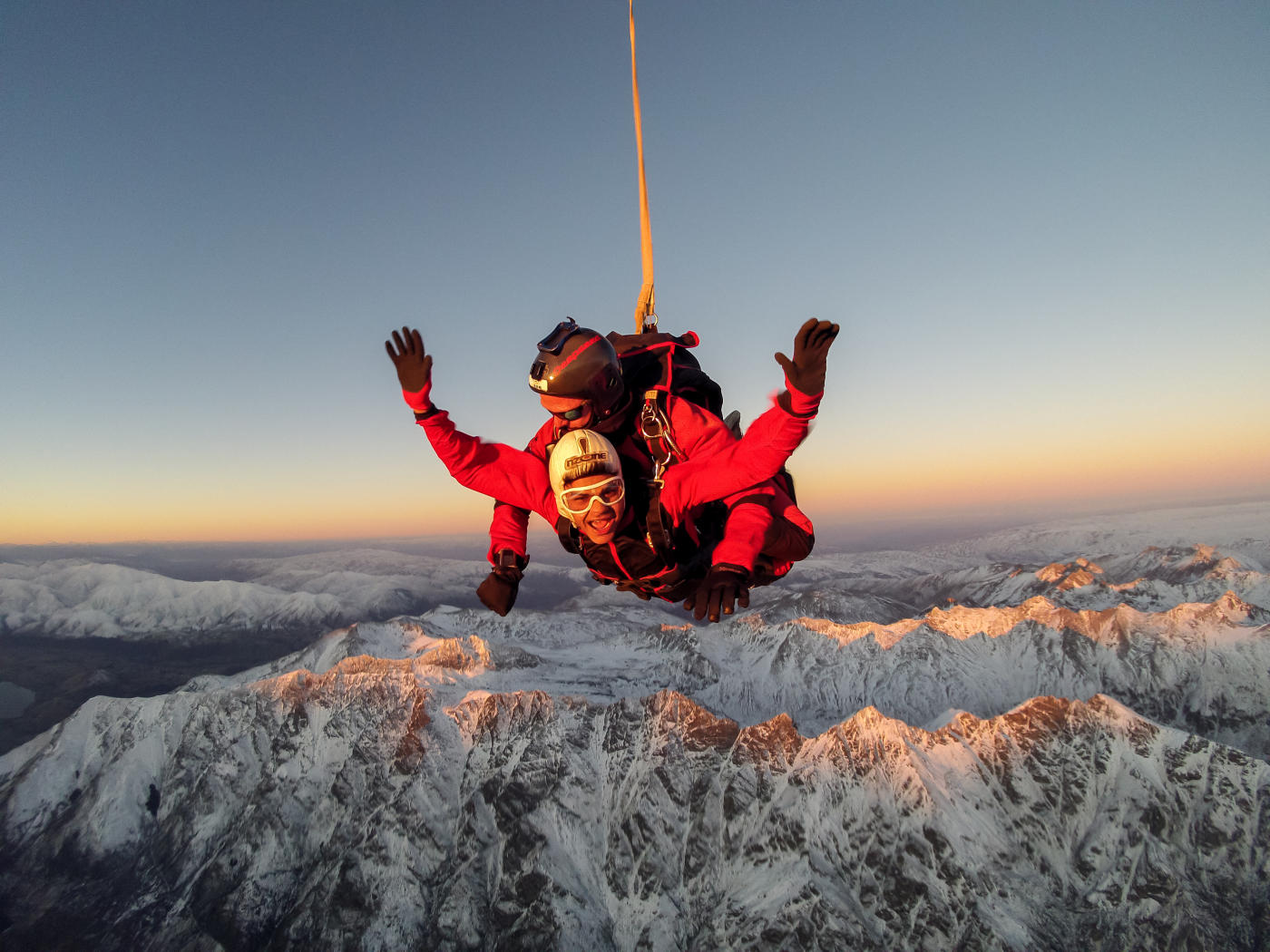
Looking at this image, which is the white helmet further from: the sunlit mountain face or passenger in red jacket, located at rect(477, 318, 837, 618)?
the sunlit mountain face

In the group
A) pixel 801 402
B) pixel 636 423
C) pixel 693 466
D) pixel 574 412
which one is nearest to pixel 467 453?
pixel 574 412

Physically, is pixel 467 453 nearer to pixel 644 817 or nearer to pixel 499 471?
pixel 499 471

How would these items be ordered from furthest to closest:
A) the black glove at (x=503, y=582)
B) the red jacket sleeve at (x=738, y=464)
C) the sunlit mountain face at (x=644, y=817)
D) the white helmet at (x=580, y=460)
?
the sunlit mountain face at (x=644, y=817) → the black glove at (x=503, y=582) → the white helmet at (x=580, y=460) → the red jacket sleeve at (x=738, y=464)

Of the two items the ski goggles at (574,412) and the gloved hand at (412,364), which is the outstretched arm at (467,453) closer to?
the gloved hand at (412,364)

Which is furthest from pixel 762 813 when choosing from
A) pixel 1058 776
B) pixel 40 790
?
pixel 40 790

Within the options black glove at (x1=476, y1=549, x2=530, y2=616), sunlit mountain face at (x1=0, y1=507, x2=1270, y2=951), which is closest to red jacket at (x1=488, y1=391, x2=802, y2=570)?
black glove at (x1=476, y1=549, x2=530, y2=616)

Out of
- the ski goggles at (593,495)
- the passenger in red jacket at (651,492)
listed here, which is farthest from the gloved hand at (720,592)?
the ski goggles at (593,495)

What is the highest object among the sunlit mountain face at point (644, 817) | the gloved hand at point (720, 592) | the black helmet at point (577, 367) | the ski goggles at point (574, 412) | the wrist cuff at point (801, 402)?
the black helmet at point (577, 367)
